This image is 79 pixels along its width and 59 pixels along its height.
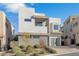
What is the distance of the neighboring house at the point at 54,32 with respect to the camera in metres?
9.30

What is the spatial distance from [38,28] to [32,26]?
205 mm

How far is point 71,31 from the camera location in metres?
9.49

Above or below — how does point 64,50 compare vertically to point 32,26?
below

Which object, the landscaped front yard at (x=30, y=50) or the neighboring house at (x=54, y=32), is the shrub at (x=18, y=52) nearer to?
the landscaped front yard at (x=30, y=50)

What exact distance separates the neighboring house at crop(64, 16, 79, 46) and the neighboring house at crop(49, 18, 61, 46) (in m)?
0.21

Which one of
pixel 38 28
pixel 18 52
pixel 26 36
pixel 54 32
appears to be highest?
pixel 38 28

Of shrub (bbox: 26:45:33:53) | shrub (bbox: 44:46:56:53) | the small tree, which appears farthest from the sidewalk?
the small tree

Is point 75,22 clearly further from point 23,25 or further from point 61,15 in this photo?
point 23,25

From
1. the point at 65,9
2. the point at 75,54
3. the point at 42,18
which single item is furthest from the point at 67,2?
the point at 75,54

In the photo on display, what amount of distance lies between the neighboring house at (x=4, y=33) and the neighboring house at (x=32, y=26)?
395 millimetres

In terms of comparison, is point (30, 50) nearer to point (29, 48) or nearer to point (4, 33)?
point (29, 48)

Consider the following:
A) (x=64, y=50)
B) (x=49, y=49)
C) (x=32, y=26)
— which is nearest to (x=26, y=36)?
(x=32, y=26)

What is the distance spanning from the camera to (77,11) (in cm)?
919

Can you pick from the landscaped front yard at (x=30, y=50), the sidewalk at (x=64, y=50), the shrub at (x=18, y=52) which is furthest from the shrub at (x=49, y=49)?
the shrub at (x=18, y=52)
